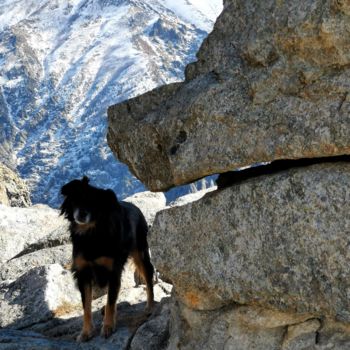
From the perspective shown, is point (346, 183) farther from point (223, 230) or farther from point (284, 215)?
point (223, 230)

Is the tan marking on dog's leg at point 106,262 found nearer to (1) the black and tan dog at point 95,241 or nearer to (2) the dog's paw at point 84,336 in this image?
(1) the black and tan dog at point 95,241

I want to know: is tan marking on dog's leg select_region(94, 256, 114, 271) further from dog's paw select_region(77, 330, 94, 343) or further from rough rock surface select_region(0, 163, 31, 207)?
rough rock surface select_region(0, 163, 31, 207)

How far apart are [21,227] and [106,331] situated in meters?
13.3

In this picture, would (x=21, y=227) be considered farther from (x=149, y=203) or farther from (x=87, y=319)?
(x=87, y=319)

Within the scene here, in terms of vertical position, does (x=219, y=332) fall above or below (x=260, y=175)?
below

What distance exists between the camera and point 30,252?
25.6 metres

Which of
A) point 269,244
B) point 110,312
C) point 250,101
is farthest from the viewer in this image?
point 110,312

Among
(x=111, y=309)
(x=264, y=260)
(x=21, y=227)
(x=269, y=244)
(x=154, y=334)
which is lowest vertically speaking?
(x=154, y=334)

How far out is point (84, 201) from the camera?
16.2 meters

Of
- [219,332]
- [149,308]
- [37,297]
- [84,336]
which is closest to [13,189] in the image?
[37,297]

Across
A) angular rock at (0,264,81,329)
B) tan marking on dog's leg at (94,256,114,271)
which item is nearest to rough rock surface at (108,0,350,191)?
tan marking on dog's leg at (94,256,114,271)

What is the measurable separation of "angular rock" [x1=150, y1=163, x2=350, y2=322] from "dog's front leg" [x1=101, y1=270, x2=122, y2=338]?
12.7ft

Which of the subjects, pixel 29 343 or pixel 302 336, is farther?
pixel 29 343

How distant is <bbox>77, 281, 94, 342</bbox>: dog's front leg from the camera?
53.8 ft
